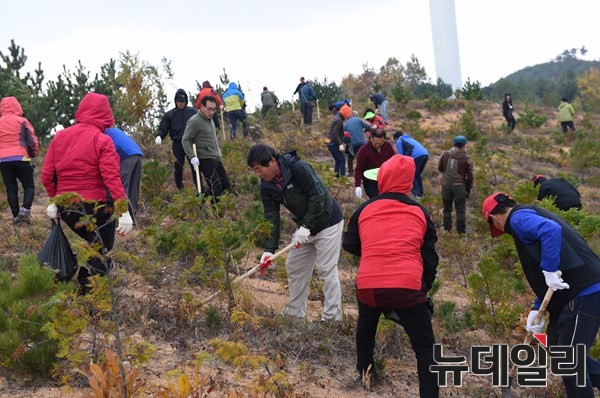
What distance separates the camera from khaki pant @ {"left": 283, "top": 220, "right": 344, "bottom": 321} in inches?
186

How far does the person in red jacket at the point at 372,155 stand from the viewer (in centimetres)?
764

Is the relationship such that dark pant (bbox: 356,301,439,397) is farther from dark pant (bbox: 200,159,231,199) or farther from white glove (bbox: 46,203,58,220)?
dark pant (bbox: 200,159,231,199)

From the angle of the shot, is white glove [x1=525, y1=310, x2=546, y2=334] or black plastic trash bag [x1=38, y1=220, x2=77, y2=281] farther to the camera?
black plastic trash bag [x1=38, y1=220, x2=77, y2=281]

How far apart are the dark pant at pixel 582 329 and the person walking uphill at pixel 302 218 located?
1705 millimetres

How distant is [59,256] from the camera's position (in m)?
4.25

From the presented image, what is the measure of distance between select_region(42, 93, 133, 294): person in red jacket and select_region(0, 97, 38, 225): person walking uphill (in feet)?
8.57

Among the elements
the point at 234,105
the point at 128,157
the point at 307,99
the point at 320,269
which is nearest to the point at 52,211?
the point at 128,157

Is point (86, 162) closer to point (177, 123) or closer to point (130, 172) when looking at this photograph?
point (130, 172)

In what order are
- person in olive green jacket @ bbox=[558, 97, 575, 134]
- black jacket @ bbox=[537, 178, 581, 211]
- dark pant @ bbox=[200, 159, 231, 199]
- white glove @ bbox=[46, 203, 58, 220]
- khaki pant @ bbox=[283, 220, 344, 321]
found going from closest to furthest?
white glove @ bbox=[46, 203, 58, 220], khaki pant @ bbox=[283, 220, 344, 321], black jacket @ bbox=[537, 178, 581, 211], dark pant @ bbox=[200, 159, 231, 199], person in olive green jacket @ bbox=[558, 97, 575, 134]

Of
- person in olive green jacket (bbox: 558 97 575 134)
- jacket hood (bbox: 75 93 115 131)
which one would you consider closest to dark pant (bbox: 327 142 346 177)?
jacket hood (bbox: 75 93 115 131)

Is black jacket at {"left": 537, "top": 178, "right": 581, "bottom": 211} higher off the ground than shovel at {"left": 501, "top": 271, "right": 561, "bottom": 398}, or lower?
higher

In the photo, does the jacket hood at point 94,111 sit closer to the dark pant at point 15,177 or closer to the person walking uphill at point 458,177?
the dark pant at point 15,177

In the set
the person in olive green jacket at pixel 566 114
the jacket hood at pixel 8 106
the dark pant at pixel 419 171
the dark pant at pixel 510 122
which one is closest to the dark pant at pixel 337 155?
the dark pant at pixel 419 171

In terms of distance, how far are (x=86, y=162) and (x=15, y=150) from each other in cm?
284
